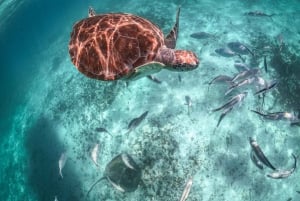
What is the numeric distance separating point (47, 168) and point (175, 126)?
498cm

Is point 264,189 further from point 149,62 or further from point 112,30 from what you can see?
point 112,30

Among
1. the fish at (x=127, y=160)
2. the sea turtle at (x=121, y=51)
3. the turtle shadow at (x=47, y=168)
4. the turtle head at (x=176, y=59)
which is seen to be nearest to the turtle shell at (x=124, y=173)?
the fish at (x=127, y=160)

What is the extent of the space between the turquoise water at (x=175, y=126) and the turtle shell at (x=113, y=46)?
11.7 feet

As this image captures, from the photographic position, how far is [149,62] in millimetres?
4699

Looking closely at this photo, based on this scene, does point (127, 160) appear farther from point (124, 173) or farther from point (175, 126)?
point (175, 126)

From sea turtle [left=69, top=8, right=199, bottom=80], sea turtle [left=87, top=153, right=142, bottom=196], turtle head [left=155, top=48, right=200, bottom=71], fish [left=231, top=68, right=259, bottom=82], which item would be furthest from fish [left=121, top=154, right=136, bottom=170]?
fish [left=231, top=68, right=259, bottom=82]

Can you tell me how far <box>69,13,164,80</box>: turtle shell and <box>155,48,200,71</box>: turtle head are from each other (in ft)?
0.47

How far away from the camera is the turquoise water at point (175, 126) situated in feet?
24.8

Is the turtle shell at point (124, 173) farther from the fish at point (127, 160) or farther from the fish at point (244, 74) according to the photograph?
the fish at point (244, 74)

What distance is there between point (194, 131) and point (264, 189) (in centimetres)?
233

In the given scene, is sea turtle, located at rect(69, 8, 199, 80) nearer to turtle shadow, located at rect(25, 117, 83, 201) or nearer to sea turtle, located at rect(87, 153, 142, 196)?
sea turtle, located at rect(87, 153, 142, 196)

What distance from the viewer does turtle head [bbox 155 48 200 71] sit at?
4996mm

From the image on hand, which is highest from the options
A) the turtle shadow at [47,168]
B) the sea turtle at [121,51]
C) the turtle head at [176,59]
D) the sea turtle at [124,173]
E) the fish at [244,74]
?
the sea turtle at [121,51]

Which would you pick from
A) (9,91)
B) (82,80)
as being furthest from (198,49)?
(9,91)
